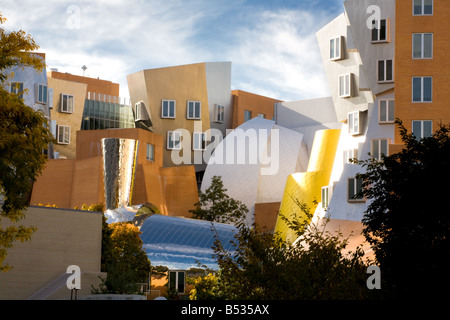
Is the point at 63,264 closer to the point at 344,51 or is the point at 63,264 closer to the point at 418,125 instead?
the point at 418,125

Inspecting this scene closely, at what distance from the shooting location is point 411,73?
158 feet

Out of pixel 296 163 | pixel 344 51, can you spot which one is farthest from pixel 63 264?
pixel 296 163

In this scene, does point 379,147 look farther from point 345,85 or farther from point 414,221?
point 414,221

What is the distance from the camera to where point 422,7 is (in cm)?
4859

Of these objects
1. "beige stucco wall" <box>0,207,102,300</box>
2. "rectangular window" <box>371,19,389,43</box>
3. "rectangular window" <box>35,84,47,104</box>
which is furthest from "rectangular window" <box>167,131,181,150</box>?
"beige stucco wall" <box>0,207,102,300</box>

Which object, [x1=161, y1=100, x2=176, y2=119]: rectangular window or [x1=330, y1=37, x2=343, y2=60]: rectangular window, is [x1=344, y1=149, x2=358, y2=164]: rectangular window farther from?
[x1=161, y1=100, x2=176, y2=119]: rectangular window

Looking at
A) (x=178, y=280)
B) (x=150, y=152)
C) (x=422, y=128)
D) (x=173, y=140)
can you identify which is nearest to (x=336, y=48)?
(x=422, y=128)

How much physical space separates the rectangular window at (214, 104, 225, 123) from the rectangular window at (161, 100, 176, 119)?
16.1ft

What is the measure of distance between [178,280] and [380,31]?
21.5 meters

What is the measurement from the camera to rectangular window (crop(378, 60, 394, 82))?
178 feet
